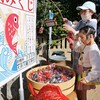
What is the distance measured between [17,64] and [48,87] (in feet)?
1.22

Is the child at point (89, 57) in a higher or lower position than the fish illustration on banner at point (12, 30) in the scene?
lower

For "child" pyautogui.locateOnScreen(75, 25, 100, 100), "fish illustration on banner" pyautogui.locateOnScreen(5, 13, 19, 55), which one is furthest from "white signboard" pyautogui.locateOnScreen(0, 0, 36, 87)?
"child" pyautogui.locateOnScreen(75, 25, 100, 100)

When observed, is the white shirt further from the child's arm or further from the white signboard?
the white signboard

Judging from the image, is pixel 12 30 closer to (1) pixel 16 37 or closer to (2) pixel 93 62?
(1) pixel 16 37

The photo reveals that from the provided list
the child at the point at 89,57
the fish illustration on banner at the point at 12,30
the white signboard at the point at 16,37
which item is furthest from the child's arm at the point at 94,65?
the fish illustration on banner at the point at 12,30

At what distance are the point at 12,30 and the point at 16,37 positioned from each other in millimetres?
82

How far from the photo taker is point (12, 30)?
6.27ft

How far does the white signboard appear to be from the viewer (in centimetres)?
182

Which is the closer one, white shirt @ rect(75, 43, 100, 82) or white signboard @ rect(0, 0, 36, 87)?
white signboard @ rect(0, 0, 36, 87)

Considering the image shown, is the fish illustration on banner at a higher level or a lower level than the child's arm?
higher

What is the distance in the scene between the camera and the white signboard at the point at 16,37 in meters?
1.82

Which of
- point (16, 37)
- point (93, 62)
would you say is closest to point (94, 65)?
point (93, 62)

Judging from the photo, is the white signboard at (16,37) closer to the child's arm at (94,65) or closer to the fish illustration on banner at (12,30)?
the fish illustration on banner at (12,30)

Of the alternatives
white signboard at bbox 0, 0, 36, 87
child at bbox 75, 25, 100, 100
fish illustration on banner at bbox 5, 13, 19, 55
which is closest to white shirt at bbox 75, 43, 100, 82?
child at bbox 75, 25, 100, 100
